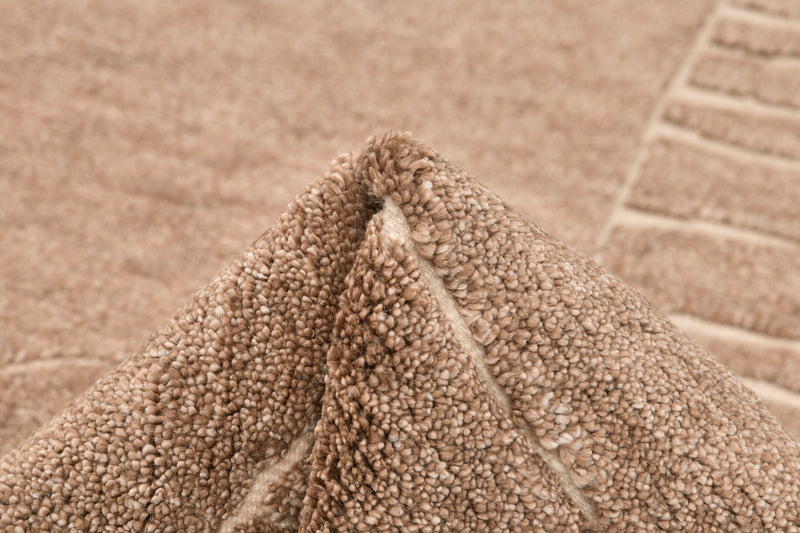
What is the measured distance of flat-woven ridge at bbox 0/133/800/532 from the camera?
65 cm

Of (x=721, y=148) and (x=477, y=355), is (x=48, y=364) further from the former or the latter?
(x=721, y=148)

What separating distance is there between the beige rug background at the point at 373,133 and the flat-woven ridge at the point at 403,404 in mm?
601

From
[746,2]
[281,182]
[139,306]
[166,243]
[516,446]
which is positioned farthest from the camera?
[746,2]

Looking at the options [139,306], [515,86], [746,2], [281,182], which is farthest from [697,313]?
[746,2]

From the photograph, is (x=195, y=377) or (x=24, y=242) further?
(x=24, y=242)

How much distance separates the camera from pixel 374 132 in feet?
6.34

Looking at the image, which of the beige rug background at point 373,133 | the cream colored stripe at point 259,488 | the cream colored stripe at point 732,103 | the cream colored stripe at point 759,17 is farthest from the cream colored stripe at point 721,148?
the cream colored stripe at point 259,488

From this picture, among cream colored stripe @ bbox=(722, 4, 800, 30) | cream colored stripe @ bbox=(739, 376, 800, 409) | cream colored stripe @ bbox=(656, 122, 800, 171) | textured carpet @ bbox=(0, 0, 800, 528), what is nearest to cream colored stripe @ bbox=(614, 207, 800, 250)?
textured carpet @ bbox=(0, 0, 800, 528)

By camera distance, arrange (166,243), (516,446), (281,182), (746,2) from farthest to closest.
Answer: (746,2)
(281,182)
(166,243)
(516,446)

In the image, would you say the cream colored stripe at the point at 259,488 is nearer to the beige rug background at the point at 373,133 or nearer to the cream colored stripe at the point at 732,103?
the beige rug background at the point at 373,133

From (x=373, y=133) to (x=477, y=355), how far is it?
1376 millimetres

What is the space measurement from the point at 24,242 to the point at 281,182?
0.57 meters

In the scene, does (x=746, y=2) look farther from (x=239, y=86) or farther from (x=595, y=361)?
(x=595, y=361)

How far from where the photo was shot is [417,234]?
0.67m
